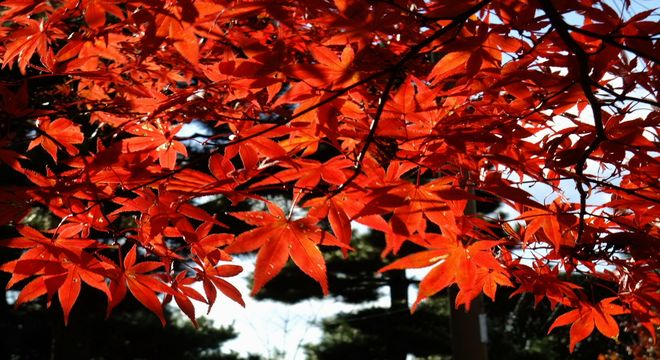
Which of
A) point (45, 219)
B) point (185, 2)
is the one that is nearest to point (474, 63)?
point (185, 2)

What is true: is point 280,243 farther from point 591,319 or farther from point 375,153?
point 591,319

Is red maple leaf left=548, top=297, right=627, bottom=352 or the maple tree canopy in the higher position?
the maple tree canopy

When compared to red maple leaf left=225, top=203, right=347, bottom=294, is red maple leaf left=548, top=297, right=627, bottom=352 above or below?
below

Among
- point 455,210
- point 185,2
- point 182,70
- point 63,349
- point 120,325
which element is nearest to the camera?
point 185,2

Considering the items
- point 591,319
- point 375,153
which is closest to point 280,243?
point 375,153

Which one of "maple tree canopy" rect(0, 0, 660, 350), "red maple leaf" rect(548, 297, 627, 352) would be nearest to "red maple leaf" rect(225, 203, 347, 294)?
"maple tree canopy" rect(0, 0, 660, 350)

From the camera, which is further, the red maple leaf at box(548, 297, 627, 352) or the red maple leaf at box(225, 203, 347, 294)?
the red maple leaf at box(548, 297, 627, 352)

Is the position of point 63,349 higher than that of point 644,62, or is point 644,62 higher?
point 644,62

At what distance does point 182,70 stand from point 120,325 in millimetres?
5687

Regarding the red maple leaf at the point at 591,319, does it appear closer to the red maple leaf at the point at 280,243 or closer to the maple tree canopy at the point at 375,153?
the maple tree canopy at the point at 375,153

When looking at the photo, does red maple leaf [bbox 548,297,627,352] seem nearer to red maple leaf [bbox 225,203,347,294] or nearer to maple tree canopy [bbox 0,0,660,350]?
maple tree canopy [bbox 0,0,660,350]

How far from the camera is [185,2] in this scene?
0.66 metres

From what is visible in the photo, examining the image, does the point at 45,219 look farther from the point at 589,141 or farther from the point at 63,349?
the point at 589,141

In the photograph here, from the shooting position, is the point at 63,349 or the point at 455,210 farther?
the point at 63,349
